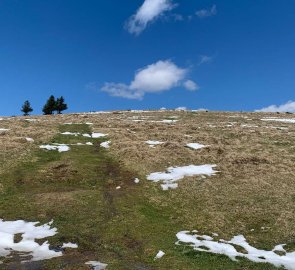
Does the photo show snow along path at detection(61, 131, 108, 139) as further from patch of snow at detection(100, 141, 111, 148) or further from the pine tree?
the pine tree

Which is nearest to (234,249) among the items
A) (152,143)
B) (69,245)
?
(69,245)

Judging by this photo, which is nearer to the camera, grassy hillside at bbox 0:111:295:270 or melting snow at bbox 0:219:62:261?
melting snow at bbox 0:219:62:261

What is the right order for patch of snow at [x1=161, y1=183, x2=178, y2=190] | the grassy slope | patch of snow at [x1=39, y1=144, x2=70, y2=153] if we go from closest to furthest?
the grassy slope
patch of snow at [x1=161, y1=183, x2=178, y2=190]
patch of snow at [x1=39, y1=144, x2=70, y2=153]

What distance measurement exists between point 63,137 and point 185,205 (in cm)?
2874

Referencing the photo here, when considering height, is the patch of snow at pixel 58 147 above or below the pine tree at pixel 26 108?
below

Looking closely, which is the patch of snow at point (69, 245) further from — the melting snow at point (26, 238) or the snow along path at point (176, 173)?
the snow along path at point (176, 173)

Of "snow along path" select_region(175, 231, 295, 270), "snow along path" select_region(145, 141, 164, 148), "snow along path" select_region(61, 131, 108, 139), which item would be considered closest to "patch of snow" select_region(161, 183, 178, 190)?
"snow along path" select_region(175, 231, 295, 270)

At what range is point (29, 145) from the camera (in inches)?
1998

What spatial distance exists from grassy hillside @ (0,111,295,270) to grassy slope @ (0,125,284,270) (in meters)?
0.07

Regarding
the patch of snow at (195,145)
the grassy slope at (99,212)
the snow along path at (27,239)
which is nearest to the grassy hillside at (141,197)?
the grassy slope at (99,212)

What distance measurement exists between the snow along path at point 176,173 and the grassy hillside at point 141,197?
0.85 m

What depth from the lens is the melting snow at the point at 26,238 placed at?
78.1ft

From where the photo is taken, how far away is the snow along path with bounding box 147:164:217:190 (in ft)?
127

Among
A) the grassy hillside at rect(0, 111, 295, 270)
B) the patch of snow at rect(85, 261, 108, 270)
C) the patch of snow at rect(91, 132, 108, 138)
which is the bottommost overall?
the patch of snow at rect(85, 261, 108, 270)
